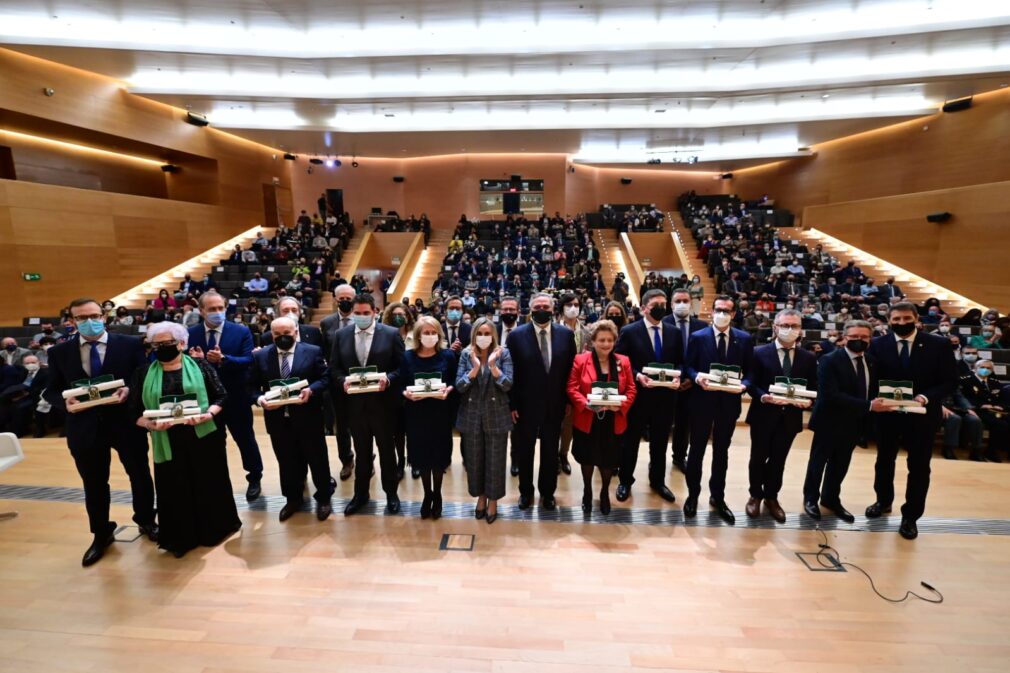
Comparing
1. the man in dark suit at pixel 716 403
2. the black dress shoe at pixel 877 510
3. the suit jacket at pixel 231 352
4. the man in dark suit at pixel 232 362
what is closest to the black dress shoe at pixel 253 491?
the man in dark suit at pixel 232 362

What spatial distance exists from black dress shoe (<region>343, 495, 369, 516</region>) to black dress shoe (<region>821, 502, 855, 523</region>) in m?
3.93

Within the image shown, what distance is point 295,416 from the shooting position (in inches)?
132

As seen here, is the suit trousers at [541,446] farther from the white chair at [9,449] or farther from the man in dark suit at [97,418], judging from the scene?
the white chair at [9,449]

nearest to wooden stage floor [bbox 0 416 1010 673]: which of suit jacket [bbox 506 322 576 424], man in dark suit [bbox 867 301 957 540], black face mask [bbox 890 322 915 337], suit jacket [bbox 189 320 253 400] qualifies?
man in dark suit [bbox 867 301 957 540]

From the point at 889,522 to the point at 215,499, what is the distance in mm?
5312

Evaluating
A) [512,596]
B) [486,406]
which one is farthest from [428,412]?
[512,596]

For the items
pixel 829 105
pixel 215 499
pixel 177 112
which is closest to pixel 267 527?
pixel 215 499

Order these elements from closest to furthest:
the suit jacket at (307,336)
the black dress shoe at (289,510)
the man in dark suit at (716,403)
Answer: the man in dark suit at (716,403), the black dress shoe at (289,510), the suit jacket at (307,336)

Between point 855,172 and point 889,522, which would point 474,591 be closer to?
point 889,522

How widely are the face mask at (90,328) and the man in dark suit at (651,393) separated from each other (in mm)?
3951

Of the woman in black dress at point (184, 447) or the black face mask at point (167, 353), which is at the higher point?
the black face mask at point (167, 353)

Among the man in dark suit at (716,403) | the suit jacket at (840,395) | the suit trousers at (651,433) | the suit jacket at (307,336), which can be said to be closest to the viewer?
the suit jacket at (840,395)

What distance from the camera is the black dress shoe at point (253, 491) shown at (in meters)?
3.71

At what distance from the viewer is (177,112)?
13180 millimetres
